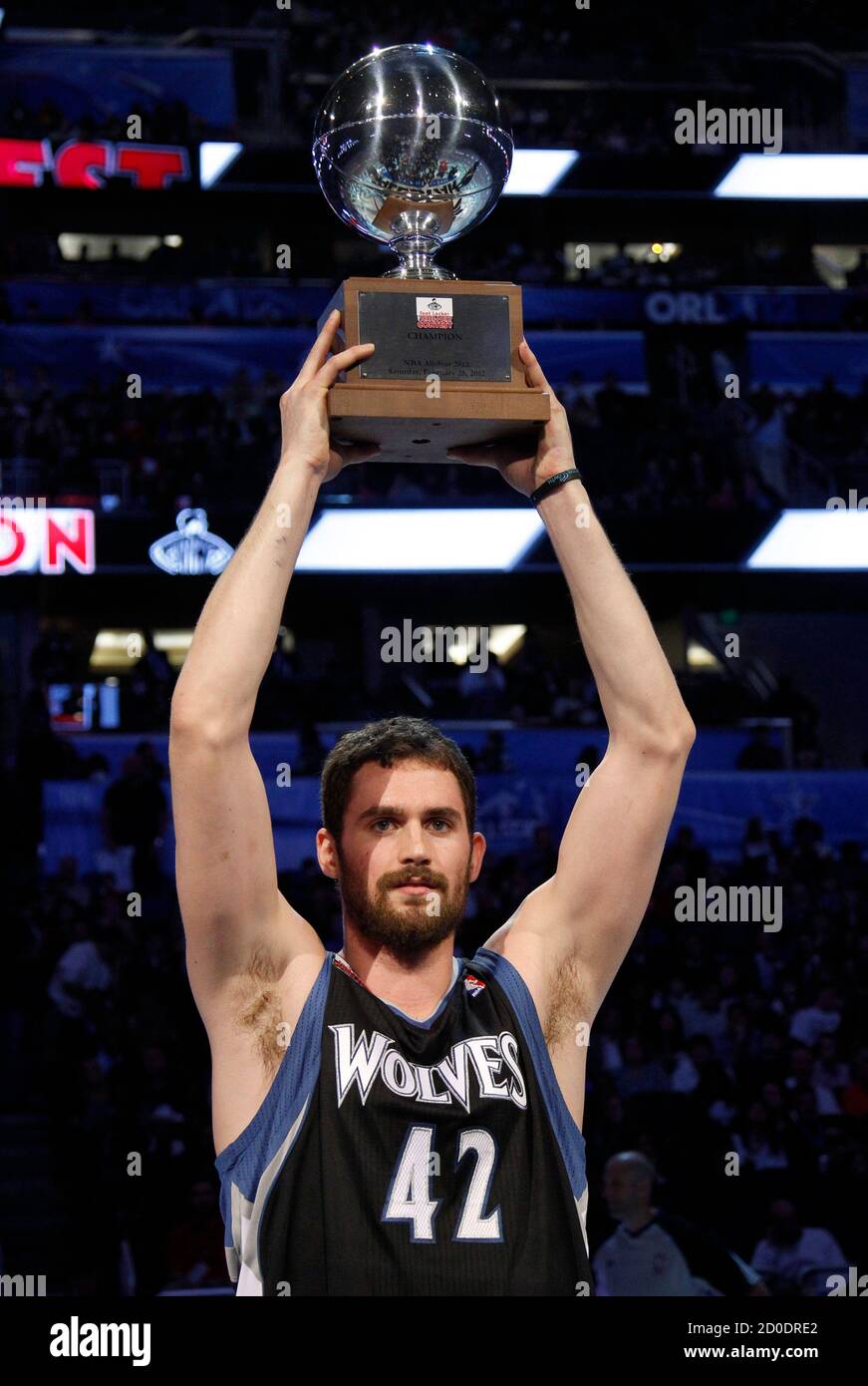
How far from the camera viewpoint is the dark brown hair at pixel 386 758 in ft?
8.61

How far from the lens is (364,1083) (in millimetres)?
2451

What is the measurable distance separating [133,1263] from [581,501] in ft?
18.3

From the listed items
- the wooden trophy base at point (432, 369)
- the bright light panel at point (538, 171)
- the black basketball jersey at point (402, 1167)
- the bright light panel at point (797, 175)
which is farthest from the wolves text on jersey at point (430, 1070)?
the bright light panel at point (797, 175)

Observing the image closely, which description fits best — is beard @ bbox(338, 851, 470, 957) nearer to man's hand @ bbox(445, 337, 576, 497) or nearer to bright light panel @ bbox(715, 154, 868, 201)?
man's hand @ bbox(445, 337, 576, 497)

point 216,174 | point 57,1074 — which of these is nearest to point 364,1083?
point 57,1074

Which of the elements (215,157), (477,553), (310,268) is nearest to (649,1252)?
(477,553)

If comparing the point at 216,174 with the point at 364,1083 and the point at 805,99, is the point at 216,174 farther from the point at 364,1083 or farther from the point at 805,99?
the point at 364,1083

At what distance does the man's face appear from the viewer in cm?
251

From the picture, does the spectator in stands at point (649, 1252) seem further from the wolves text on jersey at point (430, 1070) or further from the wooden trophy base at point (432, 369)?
the wooden trophy base at point (432, 369)

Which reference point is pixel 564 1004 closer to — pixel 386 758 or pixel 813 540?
pixel 386 758

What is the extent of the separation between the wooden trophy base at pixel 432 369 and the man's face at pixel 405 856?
57 cm

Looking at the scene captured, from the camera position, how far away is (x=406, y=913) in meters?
2.51

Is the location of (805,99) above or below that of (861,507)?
above

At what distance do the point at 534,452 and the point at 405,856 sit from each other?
2.52 ft
